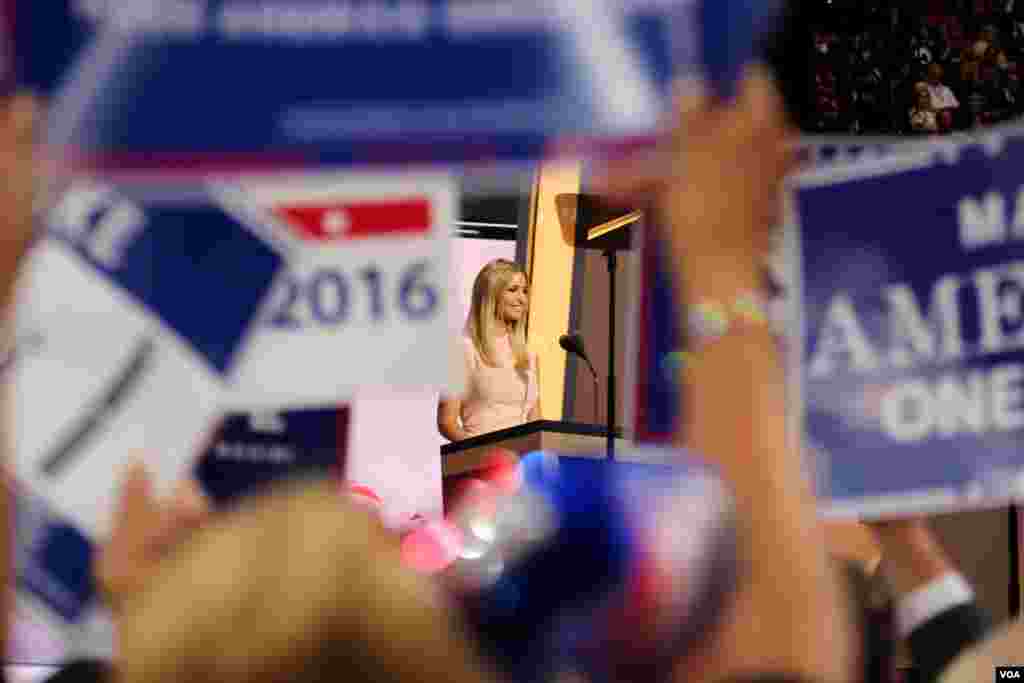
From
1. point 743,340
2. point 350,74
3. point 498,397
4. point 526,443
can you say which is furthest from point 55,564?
point 498,397

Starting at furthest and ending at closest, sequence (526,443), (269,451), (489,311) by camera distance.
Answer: (489,311) < (526,443) < (269,451)

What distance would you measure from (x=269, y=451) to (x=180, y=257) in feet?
0.59

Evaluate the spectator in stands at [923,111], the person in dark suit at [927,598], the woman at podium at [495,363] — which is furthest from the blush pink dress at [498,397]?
the person in dark suit at [927,598]

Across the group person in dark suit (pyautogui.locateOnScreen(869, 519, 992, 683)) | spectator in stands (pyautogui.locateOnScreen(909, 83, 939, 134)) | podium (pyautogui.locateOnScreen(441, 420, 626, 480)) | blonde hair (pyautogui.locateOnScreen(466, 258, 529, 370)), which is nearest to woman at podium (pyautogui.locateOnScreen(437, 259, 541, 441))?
blonde hair (pyautogui.locateOnScreen(466, 258, 529, 370))

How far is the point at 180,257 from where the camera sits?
4.13 feet

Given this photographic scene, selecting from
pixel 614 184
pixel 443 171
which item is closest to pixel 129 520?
pixel 443 171

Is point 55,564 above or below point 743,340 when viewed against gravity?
below

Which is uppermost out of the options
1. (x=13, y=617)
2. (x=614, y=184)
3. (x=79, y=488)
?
(x=614, y=184)

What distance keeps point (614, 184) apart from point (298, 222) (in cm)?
27

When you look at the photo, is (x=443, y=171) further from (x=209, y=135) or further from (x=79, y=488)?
(x=79, y=488)

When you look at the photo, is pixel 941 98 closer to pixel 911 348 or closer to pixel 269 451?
pixel 911 348

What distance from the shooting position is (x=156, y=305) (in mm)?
1256

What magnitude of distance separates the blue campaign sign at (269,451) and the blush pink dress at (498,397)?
2.17 metres

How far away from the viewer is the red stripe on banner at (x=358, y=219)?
4.13 feet
